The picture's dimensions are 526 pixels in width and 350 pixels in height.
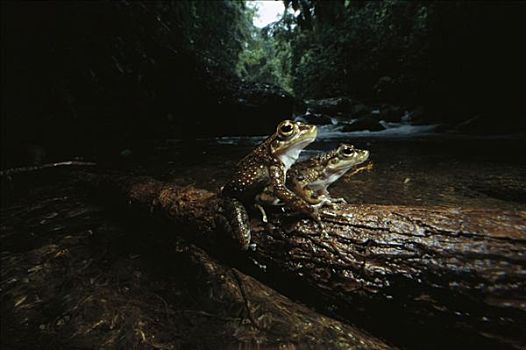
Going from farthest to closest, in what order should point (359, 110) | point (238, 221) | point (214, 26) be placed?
point (214, 26), point (359, 110), point (238, 221)

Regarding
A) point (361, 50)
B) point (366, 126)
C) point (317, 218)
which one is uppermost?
point (361, 50)

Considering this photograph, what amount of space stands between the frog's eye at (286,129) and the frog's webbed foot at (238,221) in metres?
0.66

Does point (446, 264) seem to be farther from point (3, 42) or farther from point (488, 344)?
point (3, 42)

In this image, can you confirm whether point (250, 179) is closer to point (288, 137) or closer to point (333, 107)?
point (288, 137)

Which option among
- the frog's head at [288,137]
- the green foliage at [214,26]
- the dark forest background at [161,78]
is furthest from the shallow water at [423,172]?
the green foliage at [214,26]

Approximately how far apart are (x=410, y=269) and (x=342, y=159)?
141 cm

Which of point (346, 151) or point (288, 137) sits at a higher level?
point (288, 137)

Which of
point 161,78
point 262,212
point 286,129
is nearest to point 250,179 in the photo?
point 262,212

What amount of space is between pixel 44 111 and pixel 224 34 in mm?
20275

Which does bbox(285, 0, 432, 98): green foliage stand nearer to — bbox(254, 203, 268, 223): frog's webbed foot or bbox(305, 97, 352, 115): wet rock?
bbox(305, 97, 352, 115): wet rock

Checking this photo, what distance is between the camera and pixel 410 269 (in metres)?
1.49

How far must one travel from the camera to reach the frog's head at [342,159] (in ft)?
9.00

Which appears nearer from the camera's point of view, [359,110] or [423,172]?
[423,172]

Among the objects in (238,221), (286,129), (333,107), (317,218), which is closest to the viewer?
(317,218)
